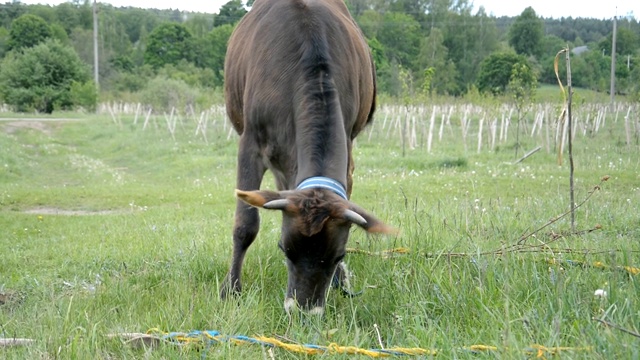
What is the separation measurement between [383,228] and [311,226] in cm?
42

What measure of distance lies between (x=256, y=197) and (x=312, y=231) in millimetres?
387

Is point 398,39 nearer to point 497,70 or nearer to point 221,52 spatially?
point 497,70

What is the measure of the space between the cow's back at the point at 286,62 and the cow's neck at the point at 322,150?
335mm

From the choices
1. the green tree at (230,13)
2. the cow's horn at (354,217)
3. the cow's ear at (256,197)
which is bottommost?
the cow's horn at (354,217)

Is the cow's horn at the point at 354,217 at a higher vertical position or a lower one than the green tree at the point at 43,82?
lower

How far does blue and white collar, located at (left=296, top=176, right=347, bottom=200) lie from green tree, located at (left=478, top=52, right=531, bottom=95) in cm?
6578

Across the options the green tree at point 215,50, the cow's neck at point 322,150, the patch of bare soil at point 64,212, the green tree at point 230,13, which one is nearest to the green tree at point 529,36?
the green tree at point 215,50

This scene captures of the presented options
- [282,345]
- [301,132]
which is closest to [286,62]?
[301,132]

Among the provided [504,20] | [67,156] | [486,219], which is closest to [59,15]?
[504,20]

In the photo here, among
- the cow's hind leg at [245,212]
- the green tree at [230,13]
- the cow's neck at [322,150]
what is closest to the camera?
the cow's neck at [322,150]

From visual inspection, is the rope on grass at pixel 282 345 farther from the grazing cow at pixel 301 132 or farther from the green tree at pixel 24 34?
the green tree at pixel 24 34

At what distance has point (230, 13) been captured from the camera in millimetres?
107438

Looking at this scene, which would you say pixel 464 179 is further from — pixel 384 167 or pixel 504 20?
pixel 504 20

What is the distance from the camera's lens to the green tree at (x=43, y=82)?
5769cm
